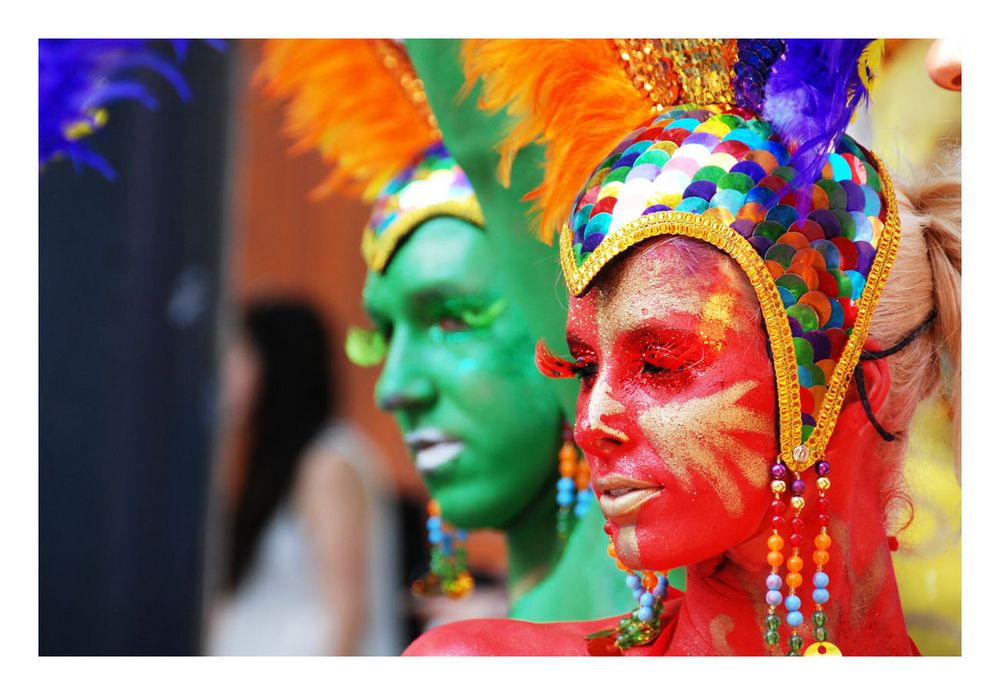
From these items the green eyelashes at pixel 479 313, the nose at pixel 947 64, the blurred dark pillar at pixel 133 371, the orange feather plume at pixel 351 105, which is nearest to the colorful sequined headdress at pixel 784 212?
the nose at pixel 947 64

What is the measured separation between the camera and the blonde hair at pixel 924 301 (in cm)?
137

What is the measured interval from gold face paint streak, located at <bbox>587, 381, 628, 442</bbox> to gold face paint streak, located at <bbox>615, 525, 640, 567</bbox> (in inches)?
3.7

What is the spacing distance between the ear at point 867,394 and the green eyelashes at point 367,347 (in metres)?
0.78

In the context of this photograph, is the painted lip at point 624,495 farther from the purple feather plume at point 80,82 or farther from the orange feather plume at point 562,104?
the purple feather plume at point 80,82

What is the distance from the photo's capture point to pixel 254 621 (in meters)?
2.94

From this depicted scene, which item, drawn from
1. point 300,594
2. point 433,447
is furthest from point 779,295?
point 300,594

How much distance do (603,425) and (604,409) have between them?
0.02 metres

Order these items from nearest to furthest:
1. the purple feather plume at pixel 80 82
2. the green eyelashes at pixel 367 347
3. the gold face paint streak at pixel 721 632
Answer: the gold face paint streak at pixel 721 632 → the purple feather plume at pixel 80 82 → the green eyelashes at pixel 367 347

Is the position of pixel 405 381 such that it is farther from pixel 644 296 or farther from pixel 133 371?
pixel 133 371

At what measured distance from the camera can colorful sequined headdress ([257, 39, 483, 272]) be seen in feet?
5.99

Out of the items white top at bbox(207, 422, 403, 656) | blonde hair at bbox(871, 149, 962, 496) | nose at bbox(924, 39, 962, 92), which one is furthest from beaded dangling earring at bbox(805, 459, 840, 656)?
white top at bbox(207, 422, 403, 656)

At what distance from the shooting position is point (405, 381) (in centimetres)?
182
